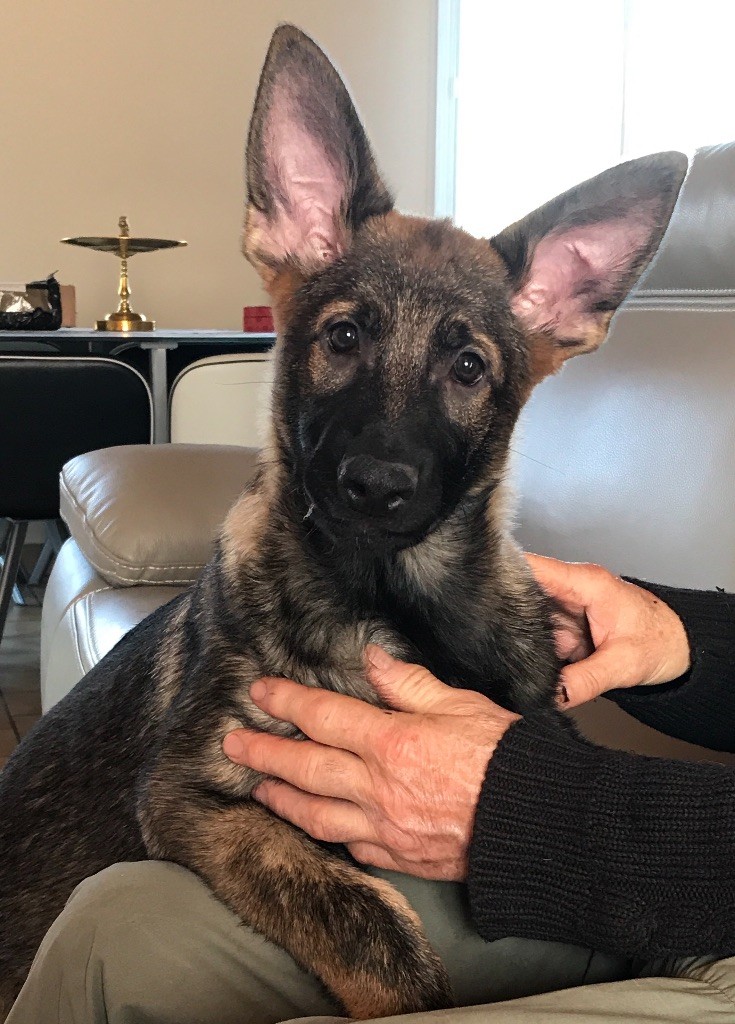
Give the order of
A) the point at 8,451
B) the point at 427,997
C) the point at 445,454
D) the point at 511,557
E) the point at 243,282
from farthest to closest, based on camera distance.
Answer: the point at 243,282 → the point at 8,451 → the point at 511,557 → the point at 445,454 → the point at 427,997

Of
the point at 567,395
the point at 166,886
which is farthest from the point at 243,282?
the point at 166,886

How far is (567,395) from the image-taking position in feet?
6.86

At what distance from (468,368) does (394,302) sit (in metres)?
0.13

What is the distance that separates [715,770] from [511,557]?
463 mm

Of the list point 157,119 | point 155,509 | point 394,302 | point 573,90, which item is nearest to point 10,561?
point 155,509

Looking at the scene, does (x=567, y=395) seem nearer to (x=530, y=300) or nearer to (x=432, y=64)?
(x=530, y=300)

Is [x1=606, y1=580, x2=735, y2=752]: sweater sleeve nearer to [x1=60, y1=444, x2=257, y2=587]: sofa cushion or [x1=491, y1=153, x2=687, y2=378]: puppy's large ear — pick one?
[x1=491, y1=153, x2=687, y2=378]: puppy's large ear

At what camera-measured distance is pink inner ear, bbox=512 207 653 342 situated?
4.42 ft

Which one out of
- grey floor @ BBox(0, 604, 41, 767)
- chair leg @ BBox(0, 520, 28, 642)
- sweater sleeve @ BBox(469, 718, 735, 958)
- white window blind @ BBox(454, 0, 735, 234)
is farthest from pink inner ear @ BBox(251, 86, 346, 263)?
white window blind @ BBox(454, 0, 735, 234)

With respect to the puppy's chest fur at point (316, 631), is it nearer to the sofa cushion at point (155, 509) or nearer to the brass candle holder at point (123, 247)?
the sofa cushion at point (155, 509)

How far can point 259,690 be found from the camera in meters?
1.12

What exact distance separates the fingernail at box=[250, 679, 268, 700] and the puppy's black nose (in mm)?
216

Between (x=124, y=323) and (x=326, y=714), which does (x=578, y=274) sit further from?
(x=124, y=323)

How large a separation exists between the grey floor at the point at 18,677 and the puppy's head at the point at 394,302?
201cm
